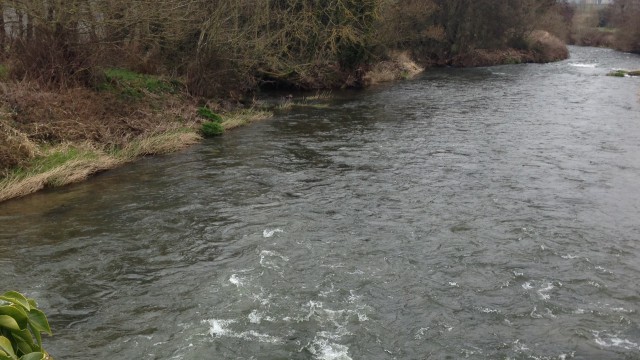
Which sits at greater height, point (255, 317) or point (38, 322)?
point (38, 322)

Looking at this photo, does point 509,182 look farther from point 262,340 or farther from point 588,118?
point 588,118

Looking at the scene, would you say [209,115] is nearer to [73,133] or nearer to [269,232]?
[73,133]

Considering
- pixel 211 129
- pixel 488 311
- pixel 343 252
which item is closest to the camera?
pixel 488 311

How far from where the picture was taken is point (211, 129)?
2036cm

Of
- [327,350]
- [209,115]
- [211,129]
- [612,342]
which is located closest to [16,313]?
[327,350]

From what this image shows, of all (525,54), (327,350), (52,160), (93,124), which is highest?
(525,54)

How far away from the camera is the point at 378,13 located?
33625 millimetres

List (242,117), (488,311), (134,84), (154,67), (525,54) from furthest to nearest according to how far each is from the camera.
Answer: (525,54) → (154,67) → (242,117) → (134,84) → (488,311)

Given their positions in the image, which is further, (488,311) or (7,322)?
(488,311)

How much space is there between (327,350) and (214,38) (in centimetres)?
1976

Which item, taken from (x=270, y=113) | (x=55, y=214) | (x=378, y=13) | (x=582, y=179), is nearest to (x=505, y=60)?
(x=378, y=13)

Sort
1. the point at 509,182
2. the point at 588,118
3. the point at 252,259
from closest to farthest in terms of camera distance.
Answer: the point at 252,259 → the point at 509,182 → the point at 588,118

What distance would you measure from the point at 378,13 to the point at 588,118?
14916 millimetres

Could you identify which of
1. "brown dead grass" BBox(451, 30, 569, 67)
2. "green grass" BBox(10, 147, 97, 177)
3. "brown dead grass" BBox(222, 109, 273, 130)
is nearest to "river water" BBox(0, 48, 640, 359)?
"green grass" BBox(10, 147, 97, 177)
